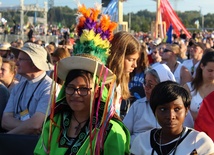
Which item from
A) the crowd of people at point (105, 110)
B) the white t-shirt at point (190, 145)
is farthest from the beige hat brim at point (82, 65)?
the white t-shirt at point (190, 145)

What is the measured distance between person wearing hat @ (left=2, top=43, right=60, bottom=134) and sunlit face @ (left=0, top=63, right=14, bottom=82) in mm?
1574

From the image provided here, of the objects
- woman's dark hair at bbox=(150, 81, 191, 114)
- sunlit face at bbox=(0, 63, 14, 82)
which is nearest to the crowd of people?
woman's dark hair at bbox=(150, 81, 191, 114)

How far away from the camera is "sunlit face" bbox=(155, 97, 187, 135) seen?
314 cm

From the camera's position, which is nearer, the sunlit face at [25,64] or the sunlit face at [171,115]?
the sunlit face at [171,115]

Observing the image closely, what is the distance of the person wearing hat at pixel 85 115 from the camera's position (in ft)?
10.6

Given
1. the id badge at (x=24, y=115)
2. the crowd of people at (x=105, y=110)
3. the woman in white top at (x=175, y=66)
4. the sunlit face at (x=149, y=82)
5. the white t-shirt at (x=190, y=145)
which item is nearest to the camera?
the white t-shirt at (x=190, y=145)

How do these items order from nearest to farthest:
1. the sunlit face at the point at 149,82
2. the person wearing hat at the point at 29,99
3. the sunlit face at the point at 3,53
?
the sunlit face at the point at 149,82, the person wearing hat at the point at 29,99, the sunlit face at the point at 3,53

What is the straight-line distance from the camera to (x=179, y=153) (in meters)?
3.07

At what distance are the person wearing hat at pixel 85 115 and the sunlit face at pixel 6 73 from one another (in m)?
3.05

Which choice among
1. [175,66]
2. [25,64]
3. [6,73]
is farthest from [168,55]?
[25,64]

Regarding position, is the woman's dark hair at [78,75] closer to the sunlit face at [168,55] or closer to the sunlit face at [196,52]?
the sunlit face at [168,55]

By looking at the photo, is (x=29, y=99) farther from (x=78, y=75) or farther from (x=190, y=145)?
(x=190, y=145)

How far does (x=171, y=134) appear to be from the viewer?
3.17 m

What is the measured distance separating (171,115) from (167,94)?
6.0 inches
